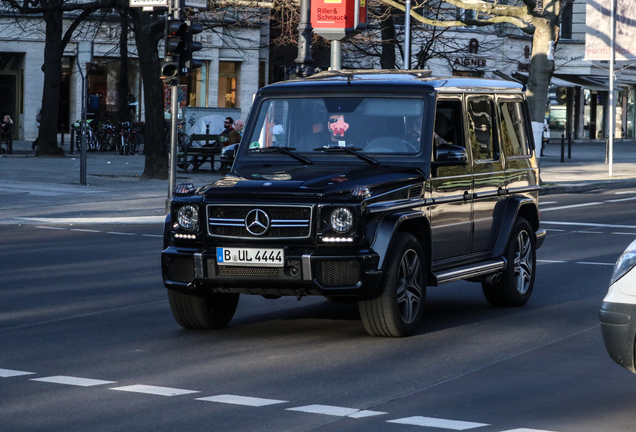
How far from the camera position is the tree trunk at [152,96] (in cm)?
2739

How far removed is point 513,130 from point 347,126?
213 cm

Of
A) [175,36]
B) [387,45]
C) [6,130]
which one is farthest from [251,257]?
[6,130]

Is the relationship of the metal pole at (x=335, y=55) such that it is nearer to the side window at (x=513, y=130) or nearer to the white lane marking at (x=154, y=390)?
the side window at (x=513, y=130)

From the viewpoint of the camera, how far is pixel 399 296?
8242 mm

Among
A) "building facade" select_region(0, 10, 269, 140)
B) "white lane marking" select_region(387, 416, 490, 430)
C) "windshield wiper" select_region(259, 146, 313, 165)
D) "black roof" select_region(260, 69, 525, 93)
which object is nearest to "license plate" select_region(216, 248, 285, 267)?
"windshield wiper" select_region(259, 146, 313, 165)

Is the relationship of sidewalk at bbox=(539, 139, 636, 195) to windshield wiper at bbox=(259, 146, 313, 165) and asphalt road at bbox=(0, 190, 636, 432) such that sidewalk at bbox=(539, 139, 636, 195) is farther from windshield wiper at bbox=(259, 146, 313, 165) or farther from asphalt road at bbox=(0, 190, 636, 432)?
windshield wiper at bbox=(259, 146, 313, 165)

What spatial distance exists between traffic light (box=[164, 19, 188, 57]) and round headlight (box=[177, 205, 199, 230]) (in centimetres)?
1094

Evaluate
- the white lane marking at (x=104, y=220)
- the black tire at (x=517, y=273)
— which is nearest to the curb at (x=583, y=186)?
the white lane marking at (x=104, y=220)

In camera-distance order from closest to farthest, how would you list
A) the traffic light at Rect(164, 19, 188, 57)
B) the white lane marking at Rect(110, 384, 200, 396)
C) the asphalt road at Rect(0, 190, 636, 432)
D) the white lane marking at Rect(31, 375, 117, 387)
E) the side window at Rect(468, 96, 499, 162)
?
the asphalt road at Rect(0, 190, 636, 432) < the white lane marking at Rect(110, 384, 200, 396) < the white lane marking at Rect(31, 375, 117, 387) < the side window at Rect(468, 96, 499, 162) < the traffic light at Rect(164, 19, 188, 57)

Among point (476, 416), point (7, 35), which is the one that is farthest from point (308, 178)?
point (7, 35)

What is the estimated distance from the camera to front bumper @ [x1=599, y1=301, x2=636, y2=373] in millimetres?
5680

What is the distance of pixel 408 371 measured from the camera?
23.5 ft

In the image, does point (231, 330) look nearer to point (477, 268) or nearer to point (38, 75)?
point (477, 268)

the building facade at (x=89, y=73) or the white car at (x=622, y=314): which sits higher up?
the building facade at (x=89, y=73)
